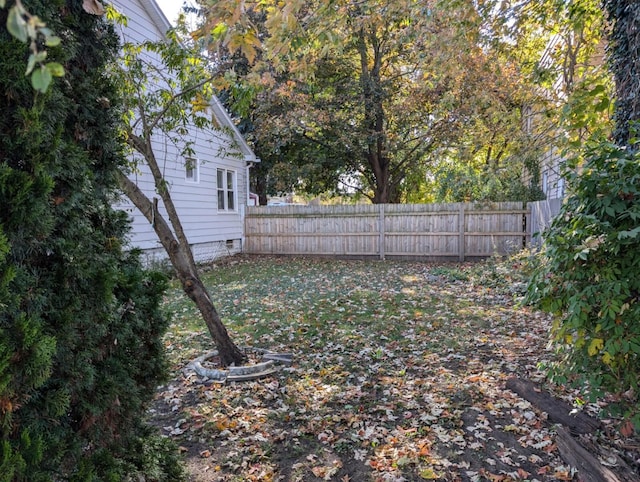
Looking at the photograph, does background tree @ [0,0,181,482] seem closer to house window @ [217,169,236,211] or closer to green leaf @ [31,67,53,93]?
green leaf @ [31,67,53,93]

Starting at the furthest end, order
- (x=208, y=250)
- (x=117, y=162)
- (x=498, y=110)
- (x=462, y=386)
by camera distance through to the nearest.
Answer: (x=208, y=250) < (x=498, y=110) < (x=462, y=386) < (x=117, y=162)

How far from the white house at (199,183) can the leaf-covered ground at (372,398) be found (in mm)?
3555

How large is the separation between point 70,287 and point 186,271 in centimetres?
251

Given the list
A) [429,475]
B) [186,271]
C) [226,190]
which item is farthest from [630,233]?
[226,190]

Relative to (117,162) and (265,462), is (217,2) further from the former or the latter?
(265,462)

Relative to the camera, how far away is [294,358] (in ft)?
15.1

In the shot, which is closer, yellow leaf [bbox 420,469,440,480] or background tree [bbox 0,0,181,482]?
background tree [bbox 0,0,181,482]

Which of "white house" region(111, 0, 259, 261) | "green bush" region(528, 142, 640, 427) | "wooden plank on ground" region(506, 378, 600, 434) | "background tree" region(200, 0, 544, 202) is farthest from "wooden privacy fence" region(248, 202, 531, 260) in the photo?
"green bush" region(528, 142, 640, 427)

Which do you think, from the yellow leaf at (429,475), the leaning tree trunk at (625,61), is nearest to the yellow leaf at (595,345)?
the yellow leaf at (429,475)

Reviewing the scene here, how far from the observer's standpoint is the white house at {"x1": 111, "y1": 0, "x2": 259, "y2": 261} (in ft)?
29.9

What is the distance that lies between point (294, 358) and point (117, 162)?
3.29 m

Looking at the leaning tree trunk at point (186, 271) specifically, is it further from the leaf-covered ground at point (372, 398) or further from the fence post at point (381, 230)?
the fence post at point (381, 230)

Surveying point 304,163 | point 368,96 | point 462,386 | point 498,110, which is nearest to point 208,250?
point 304,163

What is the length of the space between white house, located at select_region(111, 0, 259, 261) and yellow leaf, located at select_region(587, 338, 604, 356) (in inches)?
270
